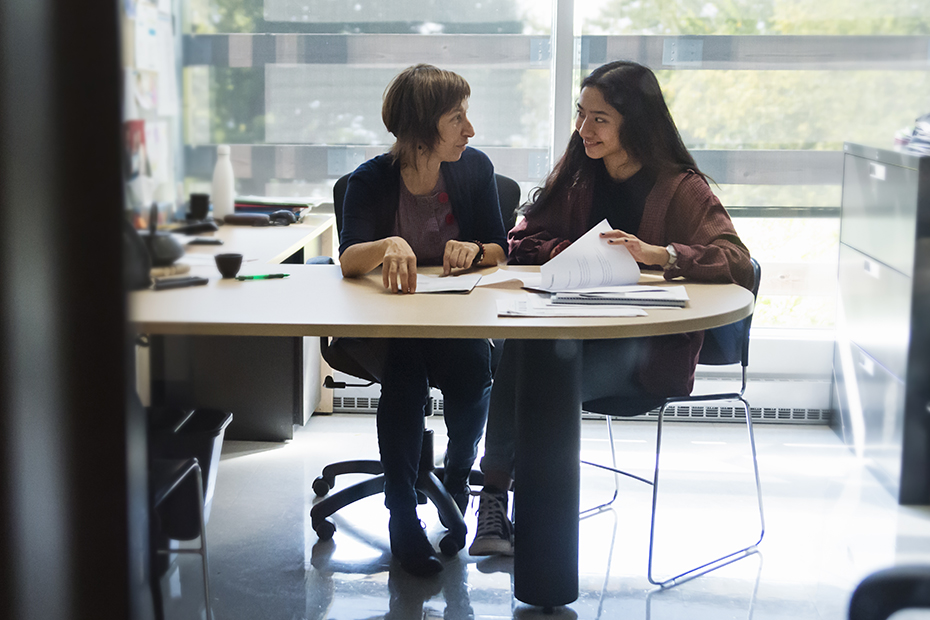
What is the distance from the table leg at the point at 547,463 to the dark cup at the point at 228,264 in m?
1.01

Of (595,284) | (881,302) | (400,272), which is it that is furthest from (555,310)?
(881,302)

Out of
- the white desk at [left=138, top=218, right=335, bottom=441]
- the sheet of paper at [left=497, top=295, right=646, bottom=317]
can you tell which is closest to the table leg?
the sheet of paper at [left=497, top=295, right=646, bottom=317]

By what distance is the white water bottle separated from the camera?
404 millimetres

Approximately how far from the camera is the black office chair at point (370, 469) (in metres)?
1.84

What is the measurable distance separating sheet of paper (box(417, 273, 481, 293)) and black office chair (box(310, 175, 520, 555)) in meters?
0.27

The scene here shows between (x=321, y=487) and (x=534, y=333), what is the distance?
1022mm

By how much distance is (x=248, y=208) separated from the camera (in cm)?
47

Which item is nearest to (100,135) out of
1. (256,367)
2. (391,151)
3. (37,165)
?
(37,165)

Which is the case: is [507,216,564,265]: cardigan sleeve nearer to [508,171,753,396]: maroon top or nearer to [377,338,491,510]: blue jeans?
[508,171,753,396]: maroon top

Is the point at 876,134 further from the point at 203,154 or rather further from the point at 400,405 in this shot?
the point at 400,405

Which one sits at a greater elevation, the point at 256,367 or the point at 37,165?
the point at 37,165

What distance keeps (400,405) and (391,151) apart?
582mm

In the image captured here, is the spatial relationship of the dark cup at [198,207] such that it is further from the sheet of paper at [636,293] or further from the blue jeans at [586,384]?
the blue jeans at [586,384]

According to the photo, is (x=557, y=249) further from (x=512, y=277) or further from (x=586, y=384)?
(x=586, y=384)
